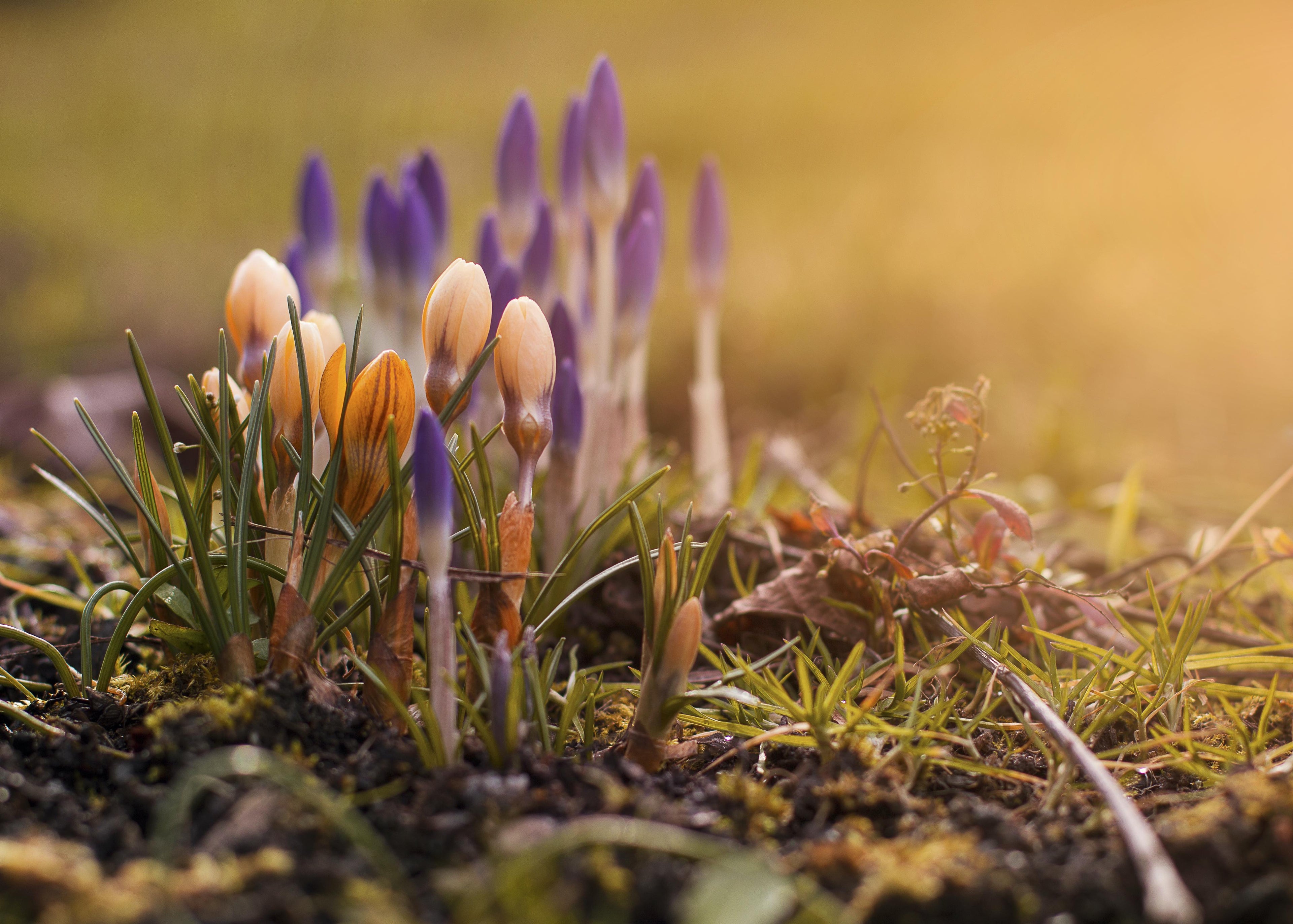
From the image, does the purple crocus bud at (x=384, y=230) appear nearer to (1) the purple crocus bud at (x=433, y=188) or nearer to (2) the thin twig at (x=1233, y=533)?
(1) the purple crocus bud at (x=433, y=188)

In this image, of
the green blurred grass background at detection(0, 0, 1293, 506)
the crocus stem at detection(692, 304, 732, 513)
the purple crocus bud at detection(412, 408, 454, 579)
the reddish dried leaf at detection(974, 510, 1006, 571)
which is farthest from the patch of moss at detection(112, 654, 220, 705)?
the green blurred grass background at detection(0, 0, 1293, 506)

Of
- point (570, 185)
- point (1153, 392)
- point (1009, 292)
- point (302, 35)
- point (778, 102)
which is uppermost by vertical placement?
point (302, 35)

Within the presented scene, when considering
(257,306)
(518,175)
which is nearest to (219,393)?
(257,306)

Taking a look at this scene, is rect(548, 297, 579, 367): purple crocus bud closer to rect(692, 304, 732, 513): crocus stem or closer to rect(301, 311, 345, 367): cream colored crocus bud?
rect(301, 311, 345, 367): cream colored crocus bud

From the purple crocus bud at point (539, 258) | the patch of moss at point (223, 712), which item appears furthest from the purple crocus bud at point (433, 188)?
the patch of moss at point (223, 712)

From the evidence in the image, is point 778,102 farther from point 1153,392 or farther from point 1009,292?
point 1153,392

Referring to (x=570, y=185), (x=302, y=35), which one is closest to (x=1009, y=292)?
(x=570, y=185)

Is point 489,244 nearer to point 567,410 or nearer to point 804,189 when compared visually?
point 567,410
